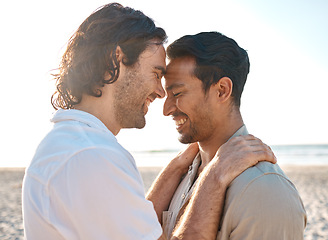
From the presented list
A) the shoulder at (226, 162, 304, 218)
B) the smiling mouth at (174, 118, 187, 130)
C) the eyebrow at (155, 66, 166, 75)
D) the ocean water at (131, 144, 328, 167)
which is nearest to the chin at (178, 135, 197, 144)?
the smiling mouth at (174, 118, 187, 130)

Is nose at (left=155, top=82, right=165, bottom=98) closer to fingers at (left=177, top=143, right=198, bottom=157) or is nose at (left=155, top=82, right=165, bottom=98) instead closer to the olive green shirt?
fingers at (left=177, top=143, right=198, bottom=157)

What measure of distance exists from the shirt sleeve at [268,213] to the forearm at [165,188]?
1.13 metres

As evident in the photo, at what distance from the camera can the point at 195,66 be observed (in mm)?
3092

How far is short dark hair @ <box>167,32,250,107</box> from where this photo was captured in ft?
9.88

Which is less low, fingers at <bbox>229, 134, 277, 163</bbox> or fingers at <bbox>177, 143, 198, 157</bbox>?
fingers at <bbox>229, 134, 277, 163</bbox>

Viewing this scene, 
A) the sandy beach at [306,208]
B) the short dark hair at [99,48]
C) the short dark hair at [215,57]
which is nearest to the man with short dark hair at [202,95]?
the short dark hair at [215,57]

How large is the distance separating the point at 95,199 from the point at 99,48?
1333 millimetres

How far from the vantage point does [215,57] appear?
301 centimetres

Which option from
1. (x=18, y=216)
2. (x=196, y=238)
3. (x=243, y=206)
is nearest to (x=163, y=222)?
(x=196, y=238)

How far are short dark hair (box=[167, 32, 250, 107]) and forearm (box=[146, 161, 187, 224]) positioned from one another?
0.92 m

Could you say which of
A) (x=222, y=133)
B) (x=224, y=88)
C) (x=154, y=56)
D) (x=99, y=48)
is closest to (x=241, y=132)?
(x=222, y=133)

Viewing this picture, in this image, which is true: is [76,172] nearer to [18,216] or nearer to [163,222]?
[163,222]

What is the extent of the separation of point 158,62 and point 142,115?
461 mm

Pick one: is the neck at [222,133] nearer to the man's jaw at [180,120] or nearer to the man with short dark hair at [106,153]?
the man's jaw at [180,120]
